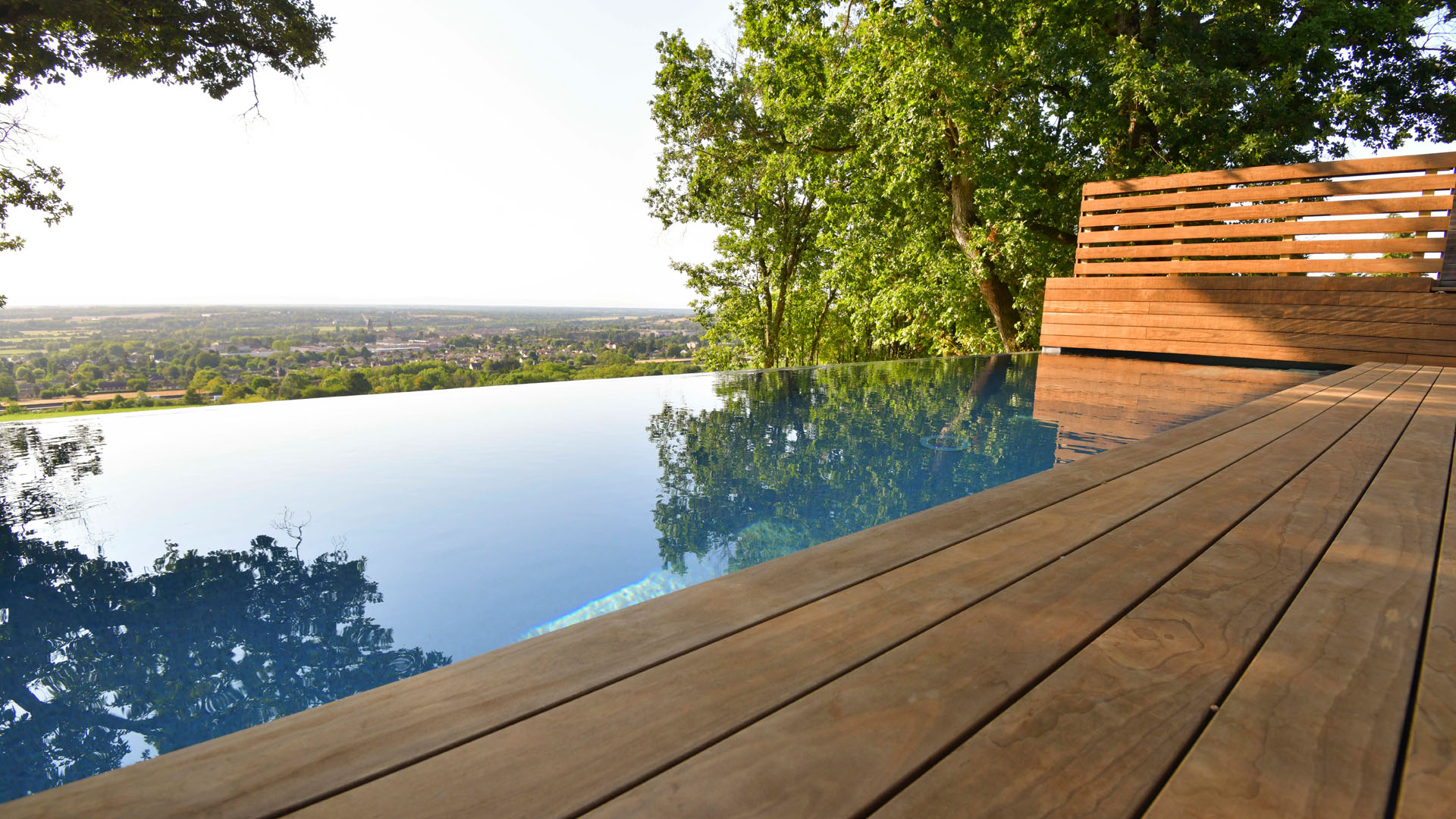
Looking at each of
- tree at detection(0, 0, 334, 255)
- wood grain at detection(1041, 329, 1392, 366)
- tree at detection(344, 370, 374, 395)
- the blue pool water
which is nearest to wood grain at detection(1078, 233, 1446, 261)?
wood grain at detection(1041, 329, 1392, 366)

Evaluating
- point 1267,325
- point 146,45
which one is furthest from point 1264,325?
point 146,45

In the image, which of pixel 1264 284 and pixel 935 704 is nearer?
pixel 935 704

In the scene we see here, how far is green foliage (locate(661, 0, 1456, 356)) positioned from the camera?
642 centimetres

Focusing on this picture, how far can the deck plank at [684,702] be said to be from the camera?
54cm

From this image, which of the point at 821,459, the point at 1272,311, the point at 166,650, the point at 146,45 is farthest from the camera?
the point at 146,45

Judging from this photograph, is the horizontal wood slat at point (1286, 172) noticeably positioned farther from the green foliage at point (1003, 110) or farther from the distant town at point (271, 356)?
the distant town at point (271, 356)

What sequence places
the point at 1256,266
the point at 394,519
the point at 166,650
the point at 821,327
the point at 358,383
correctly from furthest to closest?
1. the point at 821,327
2. the point at 358,383
3. the point at 1256,266
4. the point at 394,519
5. the point at 166,650

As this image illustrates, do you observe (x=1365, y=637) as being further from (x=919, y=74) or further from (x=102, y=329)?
(x=102, y=329)

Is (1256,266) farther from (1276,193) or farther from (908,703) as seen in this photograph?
(908,703)

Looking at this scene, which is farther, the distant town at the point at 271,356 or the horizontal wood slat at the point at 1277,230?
the distant town at the point at 271,356

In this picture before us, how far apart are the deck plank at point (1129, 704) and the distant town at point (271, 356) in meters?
6.47

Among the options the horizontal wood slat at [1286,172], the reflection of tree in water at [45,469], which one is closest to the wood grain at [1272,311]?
the horizontal wood slat at [1286,172]

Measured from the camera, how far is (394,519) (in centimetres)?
242

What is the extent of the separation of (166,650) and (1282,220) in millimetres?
7137
